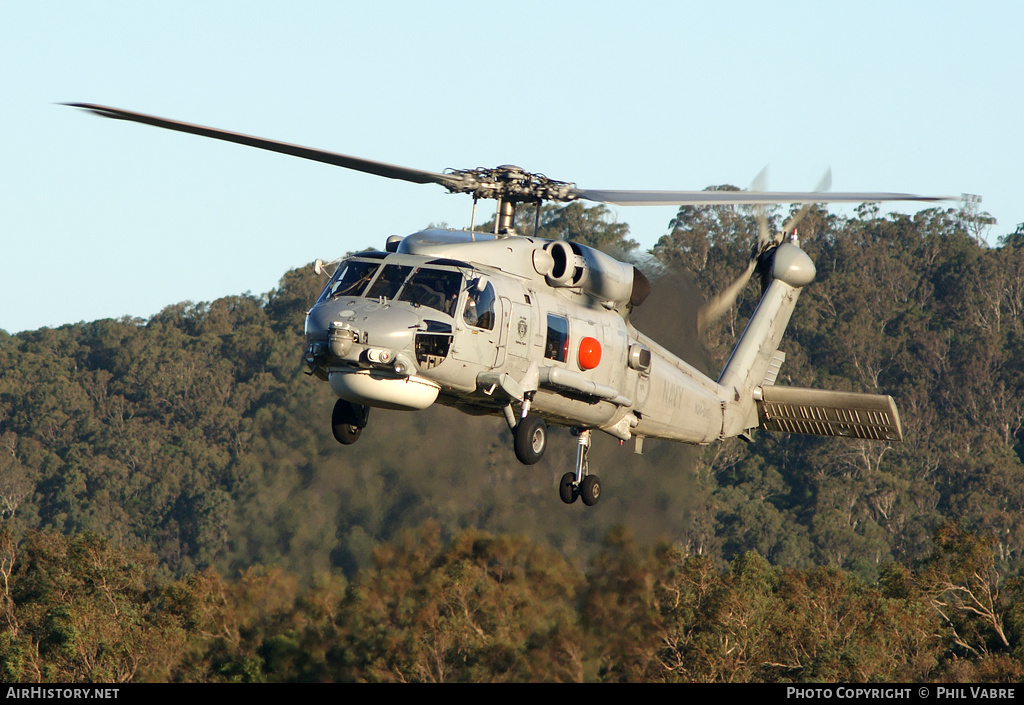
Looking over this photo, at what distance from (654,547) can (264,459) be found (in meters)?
9.77

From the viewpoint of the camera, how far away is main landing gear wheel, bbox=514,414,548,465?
18156 millimetres

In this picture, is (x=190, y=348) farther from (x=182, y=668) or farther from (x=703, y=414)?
(x=703, y=414)

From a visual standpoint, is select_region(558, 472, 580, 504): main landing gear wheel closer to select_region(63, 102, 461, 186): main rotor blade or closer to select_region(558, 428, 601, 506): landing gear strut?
select_region(558, 428, 601, 506): landing gear strut

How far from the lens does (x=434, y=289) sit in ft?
56.0

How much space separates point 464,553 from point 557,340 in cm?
1413

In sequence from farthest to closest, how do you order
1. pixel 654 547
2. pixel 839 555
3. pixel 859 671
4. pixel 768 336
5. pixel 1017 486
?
1. pixel 1017 486
2. pixel 839 555
3. pixel 859 671
4. pixel 654 547
5. pixel 768 336

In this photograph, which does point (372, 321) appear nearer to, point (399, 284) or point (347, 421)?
point (399, 284)

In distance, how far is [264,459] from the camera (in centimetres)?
3384

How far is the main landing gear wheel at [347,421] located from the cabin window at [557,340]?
8.00 feet

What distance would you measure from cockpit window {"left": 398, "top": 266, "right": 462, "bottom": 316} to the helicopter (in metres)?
0.02

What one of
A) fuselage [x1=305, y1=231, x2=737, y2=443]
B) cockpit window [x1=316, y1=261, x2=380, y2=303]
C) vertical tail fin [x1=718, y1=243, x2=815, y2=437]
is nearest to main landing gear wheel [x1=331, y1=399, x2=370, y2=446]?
fuselage [x1=305, y1=231, x2=737, y2=443]

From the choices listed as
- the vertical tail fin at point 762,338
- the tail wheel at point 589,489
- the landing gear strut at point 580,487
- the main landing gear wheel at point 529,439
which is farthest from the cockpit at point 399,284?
the vertical tail fin at point 762,338

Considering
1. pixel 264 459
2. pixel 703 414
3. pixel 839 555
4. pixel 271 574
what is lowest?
pixel 839 555

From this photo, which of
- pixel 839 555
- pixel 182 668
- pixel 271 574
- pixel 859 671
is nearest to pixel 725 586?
pixel 859 671
